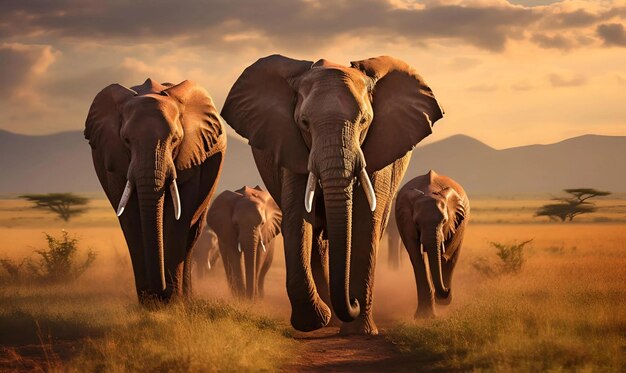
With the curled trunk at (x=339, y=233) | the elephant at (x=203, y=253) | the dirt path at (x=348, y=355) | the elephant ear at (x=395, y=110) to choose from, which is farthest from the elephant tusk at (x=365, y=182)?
the elephant at (x=203, y=253)

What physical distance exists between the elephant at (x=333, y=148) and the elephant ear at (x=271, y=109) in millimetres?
13

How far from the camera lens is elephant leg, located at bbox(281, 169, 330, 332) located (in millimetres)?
12367

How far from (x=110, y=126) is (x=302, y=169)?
14.0 feet

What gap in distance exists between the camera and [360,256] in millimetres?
12906

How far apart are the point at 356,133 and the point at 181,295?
15.7ft

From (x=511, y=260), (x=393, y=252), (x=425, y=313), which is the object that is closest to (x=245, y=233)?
(x=425, y=313)

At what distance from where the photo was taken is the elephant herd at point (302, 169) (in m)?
11.5

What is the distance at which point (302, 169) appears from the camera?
1226cm

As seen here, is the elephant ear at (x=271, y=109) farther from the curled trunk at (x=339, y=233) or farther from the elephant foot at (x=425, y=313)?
the elephant foot at (x=425, y=313)

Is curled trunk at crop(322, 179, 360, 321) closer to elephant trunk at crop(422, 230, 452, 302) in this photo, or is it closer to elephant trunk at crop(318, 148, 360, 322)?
elephant trunk at crop(318, 148, 360, 322)

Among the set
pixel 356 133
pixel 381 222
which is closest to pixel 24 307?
pixel 381 222

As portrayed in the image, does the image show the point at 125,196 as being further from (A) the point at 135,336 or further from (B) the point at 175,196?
(A) the point at 135,336

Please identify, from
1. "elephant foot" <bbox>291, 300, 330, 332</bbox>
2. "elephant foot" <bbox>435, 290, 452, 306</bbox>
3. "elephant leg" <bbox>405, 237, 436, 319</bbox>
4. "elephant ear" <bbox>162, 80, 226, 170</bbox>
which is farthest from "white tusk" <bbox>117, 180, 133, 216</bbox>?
"elephant foot" <bbox>435, 290, 452, 306</bbox>

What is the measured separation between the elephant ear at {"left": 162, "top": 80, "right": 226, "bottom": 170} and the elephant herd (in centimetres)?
3
